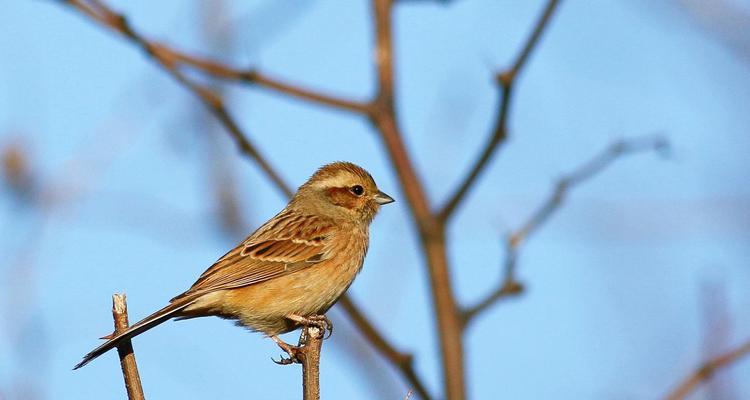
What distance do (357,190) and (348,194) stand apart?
0.07 metres

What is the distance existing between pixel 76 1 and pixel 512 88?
2218 mm

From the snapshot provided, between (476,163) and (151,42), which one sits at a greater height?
(151,42)

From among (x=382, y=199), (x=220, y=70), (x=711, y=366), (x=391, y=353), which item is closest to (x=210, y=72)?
(x=220, y=70)

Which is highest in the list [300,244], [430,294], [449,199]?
[300,244]

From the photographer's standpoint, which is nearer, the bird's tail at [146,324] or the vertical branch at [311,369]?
the vertical branch at [311,369]

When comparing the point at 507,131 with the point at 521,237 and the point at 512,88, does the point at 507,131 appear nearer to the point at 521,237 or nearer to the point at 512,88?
the point at 512,88

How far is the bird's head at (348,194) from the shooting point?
695 centimetres

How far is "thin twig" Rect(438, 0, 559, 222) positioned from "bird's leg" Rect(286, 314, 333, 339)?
105cm

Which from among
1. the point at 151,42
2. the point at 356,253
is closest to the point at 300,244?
the point at 356,253

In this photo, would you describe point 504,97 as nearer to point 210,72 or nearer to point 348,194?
point 210,72

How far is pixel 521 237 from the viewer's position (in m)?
5.48

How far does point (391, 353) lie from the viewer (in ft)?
17.6

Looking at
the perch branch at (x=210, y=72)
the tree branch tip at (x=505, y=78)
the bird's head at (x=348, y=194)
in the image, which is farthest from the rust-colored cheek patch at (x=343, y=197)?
the tree branch tip at (x=505, y=78)

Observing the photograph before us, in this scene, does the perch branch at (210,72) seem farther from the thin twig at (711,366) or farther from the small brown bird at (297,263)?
the thin twig at (711,366)
